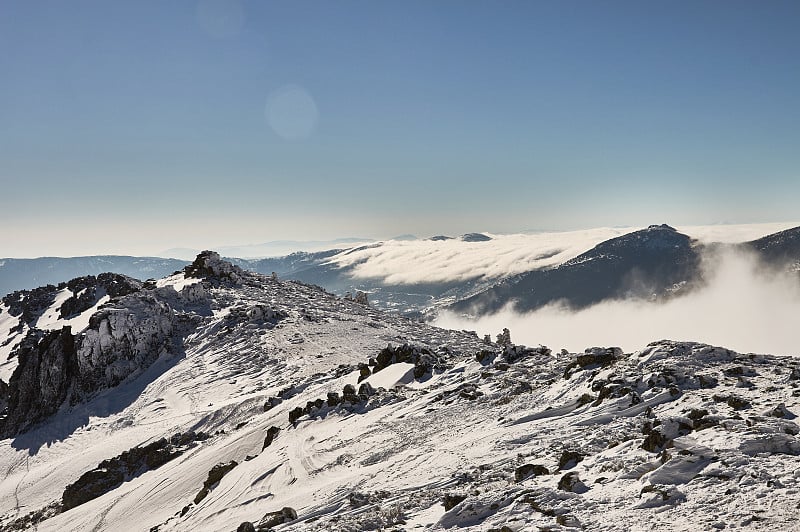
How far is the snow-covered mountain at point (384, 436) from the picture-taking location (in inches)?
533

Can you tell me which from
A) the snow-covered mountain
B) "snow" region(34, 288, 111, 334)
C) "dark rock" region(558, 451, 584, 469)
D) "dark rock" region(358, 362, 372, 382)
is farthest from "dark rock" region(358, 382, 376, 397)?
"snow" region(34, 288, 111, 334)

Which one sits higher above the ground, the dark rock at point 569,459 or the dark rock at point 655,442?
the dark rock at point 655,442

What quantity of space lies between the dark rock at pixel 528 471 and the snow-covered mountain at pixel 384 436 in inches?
1.9

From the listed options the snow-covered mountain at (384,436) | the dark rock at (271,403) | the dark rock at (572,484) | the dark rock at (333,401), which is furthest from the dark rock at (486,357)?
the dark rock at (572,484)

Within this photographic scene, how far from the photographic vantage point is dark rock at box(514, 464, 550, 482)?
15.8 m

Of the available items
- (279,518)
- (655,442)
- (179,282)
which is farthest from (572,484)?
(179,282)

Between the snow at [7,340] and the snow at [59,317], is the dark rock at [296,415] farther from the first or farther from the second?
the snow at [7,340]

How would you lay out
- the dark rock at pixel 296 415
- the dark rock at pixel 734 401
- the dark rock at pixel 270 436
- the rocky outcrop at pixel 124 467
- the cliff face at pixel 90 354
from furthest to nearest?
the cliff face at pixel 90 354 → the rocky outcrop at pixel 124 467 → the dark rock at pixel 296 415 → the dark rock at pixel 270 436 → the dark rock at pixel 734 401

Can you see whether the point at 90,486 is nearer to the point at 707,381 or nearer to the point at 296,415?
the point at 296,415

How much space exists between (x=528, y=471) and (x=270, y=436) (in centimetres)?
2117

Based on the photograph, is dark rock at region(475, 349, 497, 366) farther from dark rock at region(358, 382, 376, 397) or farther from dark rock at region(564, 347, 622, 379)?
dark rock at region(358, 382, 376, 397)

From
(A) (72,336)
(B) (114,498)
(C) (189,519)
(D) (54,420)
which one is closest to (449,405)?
(C) (189,519)

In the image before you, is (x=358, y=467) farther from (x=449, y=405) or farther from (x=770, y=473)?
(x=770, y=473)

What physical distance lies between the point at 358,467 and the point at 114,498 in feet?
66.3
